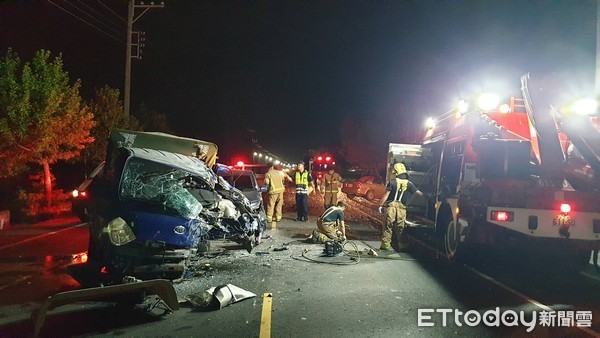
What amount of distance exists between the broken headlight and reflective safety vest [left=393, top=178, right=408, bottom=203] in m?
5.43

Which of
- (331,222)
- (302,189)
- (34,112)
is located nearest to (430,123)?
(331,222)

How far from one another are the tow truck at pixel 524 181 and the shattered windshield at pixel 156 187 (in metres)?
4.40

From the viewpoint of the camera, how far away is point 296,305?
557 cm

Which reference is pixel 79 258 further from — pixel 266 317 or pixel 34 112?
pixel 34 112

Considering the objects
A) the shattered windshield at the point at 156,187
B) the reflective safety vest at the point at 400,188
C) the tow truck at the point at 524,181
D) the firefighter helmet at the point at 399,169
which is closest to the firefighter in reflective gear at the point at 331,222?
the reflective safety vest at the point at 400,188

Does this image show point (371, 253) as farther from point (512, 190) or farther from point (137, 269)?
point (137, 269)

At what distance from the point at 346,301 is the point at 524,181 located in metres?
3.41

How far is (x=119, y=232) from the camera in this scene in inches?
219

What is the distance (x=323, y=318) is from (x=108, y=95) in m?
15.9

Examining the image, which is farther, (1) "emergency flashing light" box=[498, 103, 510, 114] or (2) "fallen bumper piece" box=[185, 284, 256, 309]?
(1) "emergency flashing light" box=[498, 103, 510, 114]

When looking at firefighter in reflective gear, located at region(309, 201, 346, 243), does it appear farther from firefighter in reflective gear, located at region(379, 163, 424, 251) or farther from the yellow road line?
the yellow road line

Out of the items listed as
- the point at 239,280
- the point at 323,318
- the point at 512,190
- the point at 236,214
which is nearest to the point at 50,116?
the point at 236,214

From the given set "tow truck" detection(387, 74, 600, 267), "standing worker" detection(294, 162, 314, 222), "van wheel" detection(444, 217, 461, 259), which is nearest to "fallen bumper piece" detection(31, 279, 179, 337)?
"tow truck" detection(387, 74, 600, 267)

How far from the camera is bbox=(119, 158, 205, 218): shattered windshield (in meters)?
6.01
